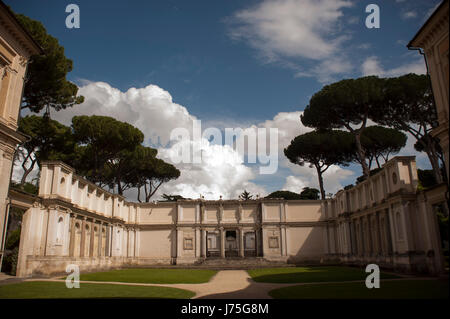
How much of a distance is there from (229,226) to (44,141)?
20.4 m

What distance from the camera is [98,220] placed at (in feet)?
101

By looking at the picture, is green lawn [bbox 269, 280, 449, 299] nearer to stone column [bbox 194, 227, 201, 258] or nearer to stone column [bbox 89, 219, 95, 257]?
stone column [bbox 89, 219, 95, 257]

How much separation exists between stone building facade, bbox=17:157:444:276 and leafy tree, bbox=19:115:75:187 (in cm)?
428

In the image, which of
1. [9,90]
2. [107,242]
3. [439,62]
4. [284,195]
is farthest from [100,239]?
[284,195]

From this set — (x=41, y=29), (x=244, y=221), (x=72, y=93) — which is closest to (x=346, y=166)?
(x=244, y=221)

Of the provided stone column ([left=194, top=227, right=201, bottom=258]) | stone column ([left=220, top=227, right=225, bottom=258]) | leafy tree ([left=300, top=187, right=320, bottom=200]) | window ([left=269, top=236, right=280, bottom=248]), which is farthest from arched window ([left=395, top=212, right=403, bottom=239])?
leafy tree ([left=300, top=187, right=320, bottom=200])

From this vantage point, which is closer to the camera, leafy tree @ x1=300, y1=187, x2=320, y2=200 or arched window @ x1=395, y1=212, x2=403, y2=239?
arched window @ x1=395, y1=212, x2=403, y2=239

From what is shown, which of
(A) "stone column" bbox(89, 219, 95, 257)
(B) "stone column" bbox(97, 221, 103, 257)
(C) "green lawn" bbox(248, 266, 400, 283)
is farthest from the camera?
(B) "stone column" bbox(97, 221, 103, 257)

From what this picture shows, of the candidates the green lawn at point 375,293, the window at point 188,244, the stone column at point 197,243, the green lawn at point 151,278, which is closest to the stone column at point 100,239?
the green lawn at point 151,278

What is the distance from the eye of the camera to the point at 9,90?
1509 cm

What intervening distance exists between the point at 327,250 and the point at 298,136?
14.0 m

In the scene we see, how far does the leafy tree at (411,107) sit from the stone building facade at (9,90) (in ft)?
83.8

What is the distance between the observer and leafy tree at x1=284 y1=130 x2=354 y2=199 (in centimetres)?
4066

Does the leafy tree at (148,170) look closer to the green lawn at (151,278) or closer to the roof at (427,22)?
the green lawn at (151,278)
